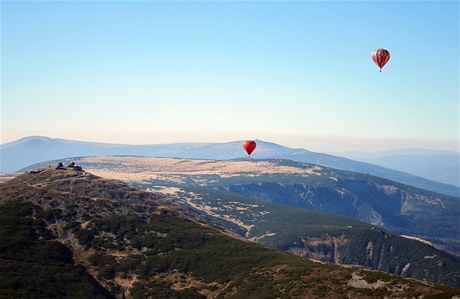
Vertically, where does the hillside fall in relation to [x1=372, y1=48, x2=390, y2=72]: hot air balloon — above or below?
below

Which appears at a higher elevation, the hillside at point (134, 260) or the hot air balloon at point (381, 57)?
the hot air balloon at point (381, 57)

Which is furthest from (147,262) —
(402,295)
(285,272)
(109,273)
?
(402,295)

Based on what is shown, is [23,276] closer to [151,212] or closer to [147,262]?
[147,262]

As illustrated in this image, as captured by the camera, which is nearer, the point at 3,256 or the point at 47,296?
the point at 47,296

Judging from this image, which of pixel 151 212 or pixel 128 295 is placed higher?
pixel 151 212

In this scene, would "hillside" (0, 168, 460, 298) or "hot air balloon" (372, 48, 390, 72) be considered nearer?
"hillside" (0, 168, 460, 298)
